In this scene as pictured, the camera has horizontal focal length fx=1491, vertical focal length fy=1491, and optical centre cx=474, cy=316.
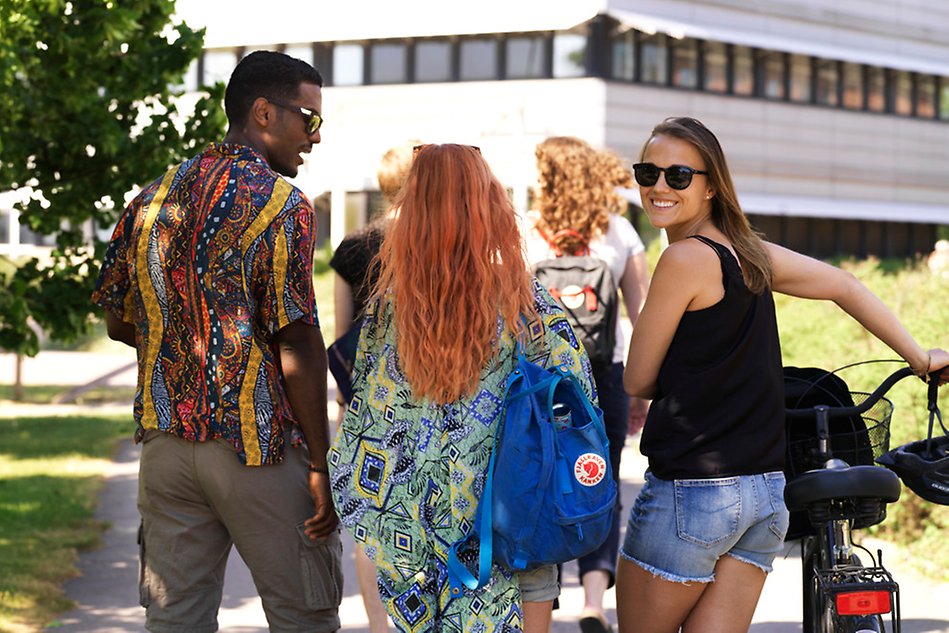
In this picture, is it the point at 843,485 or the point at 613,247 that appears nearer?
the point at 843,485

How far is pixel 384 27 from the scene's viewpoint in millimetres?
36625

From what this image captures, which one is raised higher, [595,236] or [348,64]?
[348,64]

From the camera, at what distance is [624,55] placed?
3581cm

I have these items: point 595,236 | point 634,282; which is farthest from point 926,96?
point 595,236

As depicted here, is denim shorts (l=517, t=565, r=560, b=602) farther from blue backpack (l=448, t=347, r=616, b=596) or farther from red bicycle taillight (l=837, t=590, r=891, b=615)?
red bicycle taillight (l=837, t=590, r=891, b=615)

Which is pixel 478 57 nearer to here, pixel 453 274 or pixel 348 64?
pixel 348 64

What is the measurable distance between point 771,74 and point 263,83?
1438 inches

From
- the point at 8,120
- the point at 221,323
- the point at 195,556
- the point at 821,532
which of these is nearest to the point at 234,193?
the point at 221,323

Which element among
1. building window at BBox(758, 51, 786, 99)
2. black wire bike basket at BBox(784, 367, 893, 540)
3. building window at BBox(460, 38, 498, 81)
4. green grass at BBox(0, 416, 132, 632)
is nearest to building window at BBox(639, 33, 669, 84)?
building window at BBox(758, 51, 786, 99)

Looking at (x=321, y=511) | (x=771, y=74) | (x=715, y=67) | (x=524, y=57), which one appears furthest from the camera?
(x=771, y=74)

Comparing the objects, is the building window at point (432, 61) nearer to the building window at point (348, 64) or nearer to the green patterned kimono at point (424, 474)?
the building window at point (348, 64)

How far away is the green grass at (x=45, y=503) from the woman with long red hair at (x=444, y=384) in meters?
3.65

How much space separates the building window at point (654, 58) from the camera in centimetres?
3631

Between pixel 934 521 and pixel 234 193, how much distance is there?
5.49 meters
